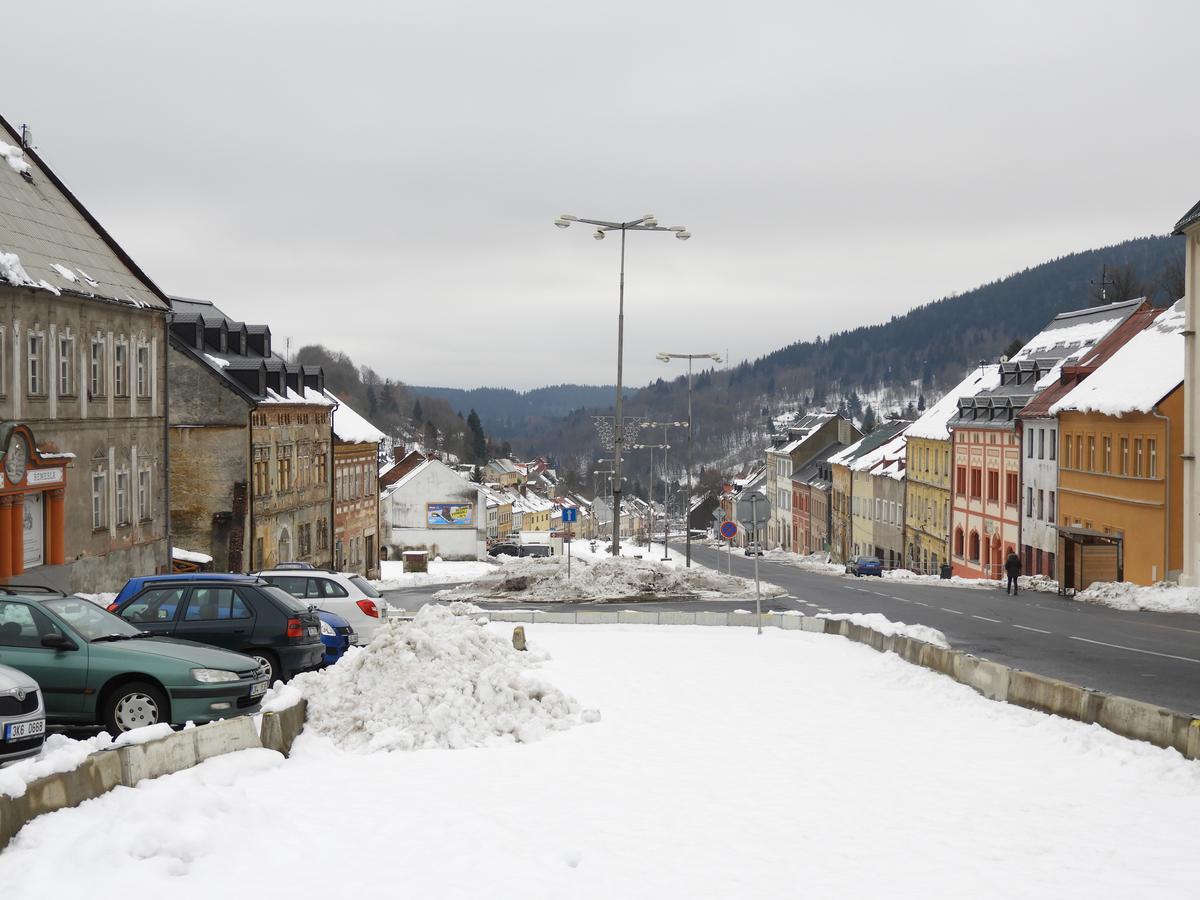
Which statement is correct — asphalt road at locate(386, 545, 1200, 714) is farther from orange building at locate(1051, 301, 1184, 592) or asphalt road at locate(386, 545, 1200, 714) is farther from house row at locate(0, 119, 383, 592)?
house row at locate(0, 119, 383, 592)

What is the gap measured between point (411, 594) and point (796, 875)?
141 feet

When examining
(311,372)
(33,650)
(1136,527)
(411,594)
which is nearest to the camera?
(33,650)

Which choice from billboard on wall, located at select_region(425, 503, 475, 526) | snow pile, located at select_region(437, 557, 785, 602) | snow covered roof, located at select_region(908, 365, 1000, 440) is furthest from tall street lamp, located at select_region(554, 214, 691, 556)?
billboard on wall, located at select_region(425, 503, 475, 526)

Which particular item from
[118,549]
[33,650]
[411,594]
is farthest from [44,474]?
[411,594]

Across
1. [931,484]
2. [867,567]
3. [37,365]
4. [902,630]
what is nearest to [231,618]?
[902,630]

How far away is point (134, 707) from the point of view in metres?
13.3

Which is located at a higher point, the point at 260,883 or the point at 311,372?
the point at 311,372

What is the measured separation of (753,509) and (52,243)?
20314mm

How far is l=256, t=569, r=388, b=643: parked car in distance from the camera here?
23.0 m

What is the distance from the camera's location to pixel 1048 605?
131 feet

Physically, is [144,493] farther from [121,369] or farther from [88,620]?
[88,620]

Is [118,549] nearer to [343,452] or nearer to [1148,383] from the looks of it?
[343,452]

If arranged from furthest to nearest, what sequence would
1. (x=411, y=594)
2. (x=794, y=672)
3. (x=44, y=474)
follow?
(x=411, y=594) → (x=44, y=474) → (x=794, y=672)

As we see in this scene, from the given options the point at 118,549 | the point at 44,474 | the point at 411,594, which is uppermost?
the point at 44,474
